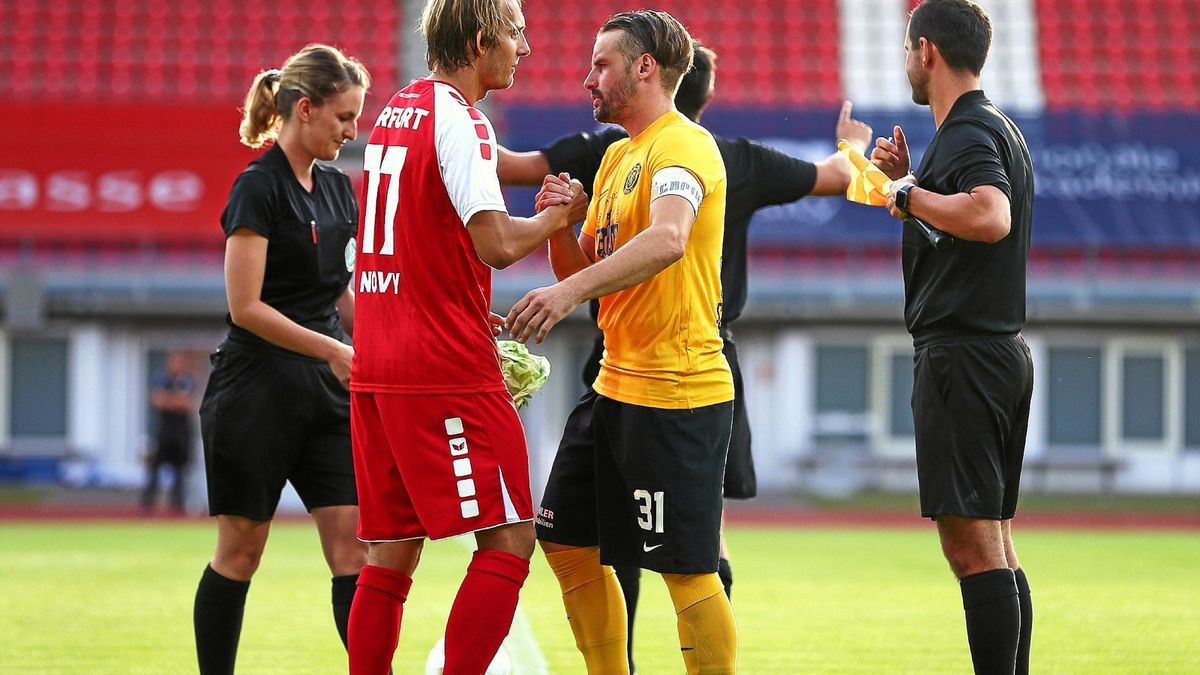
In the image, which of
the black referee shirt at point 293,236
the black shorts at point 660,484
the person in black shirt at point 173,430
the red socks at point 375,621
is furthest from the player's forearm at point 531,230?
the person in black shirt at point 173,430

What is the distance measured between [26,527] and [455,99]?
12477 mm

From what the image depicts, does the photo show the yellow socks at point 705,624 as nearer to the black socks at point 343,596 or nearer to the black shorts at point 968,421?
the black shorts at point 968,421

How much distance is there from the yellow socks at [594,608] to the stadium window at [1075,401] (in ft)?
52.5

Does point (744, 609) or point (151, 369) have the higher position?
point (151, 369)

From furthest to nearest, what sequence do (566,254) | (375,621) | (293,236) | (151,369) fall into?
(151,369), (293,236), (566,254), (375,621)

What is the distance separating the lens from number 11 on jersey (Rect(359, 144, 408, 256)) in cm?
387

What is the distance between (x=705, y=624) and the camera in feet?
13.4

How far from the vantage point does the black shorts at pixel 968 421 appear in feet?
14.1

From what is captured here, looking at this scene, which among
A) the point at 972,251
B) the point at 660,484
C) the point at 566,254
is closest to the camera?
the point at 660,484

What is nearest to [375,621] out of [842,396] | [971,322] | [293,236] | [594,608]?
[594,608]

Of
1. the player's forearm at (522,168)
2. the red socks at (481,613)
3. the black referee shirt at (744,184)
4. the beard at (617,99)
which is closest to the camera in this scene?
the red socks at (481,613)

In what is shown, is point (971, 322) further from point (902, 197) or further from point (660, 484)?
point (660, 484)

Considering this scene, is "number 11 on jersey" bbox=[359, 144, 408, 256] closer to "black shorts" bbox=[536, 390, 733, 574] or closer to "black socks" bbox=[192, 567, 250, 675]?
"black shorts" bbox=[536, 390, 733, 574]

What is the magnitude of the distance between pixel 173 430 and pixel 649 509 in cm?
1314
